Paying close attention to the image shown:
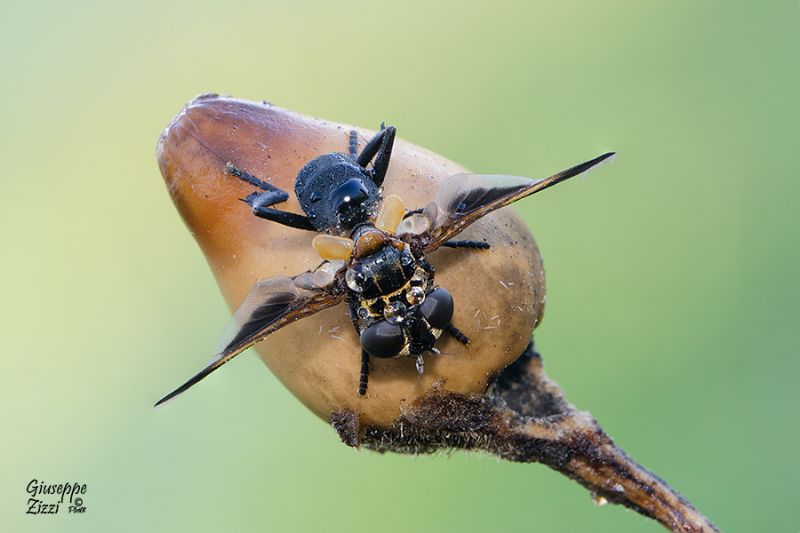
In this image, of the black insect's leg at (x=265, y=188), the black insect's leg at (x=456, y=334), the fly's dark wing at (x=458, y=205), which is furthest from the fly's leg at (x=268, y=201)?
the black insect's leg at (x=456, y=334)

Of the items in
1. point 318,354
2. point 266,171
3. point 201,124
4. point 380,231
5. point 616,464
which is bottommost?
point 616,464

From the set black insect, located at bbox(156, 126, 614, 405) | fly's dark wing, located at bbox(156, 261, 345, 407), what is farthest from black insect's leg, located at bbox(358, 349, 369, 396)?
fly's dark wing, located at bbox(156, 261, 345, 407)

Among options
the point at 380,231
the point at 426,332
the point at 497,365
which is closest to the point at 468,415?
the point at 497,365

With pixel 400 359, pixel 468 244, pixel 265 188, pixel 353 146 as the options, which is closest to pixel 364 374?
pixel 400 359

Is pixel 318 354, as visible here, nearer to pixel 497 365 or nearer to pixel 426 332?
pixel 426 332

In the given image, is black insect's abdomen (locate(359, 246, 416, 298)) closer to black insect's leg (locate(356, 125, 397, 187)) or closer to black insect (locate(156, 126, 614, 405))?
black insect (locate(156, 126, 614, 405))

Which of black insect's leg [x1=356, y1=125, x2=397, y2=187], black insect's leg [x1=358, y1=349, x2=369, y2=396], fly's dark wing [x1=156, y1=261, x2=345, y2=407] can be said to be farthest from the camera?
black insect's leg [x1=356, y1=125, x2=397, y2=187]

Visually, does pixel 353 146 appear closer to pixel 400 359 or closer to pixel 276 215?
pixel 276 215
